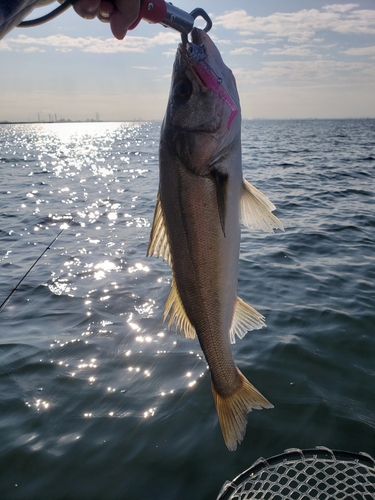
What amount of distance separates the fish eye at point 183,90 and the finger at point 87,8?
64 cm

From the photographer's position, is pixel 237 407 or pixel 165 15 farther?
pixel 237 407

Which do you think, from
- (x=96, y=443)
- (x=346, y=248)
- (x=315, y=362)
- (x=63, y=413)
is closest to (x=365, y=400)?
(x=315, y=362)

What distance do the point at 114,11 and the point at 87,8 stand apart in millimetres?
158

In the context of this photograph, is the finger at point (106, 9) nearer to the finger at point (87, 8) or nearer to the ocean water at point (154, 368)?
the finger at point (87, 8)

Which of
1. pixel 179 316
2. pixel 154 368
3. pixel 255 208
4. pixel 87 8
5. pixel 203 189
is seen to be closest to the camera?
pixel 87 8

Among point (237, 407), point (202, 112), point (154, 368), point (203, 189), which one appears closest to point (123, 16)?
point (202, 112)

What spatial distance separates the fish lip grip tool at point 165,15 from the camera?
2305 millimetres

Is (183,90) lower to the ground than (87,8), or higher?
lower

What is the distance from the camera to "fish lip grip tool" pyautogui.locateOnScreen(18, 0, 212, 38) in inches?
90.7

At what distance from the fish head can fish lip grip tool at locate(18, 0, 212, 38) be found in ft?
0.28

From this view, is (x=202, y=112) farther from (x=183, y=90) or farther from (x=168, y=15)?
(x=168, y=15)

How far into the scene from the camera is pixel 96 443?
4234mm

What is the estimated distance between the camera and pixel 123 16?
2418 millimetres

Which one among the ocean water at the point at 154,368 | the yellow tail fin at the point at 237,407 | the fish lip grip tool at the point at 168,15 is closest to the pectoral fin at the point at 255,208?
the fish lip grip tool at the point at 168,15
